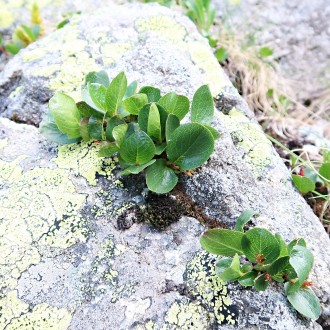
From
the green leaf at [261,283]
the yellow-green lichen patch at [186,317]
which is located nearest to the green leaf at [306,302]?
the green leaf at [261,283]

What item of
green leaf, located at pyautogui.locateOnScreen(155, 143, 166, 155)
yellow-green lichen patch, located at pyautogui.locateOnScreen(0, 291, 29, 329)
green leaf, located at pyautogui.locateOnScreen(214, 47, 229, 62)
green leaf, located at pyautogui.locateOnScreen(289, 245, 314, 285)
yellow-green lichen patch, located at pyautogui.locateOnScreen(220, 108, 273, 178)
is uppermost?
green leaf, located at pyautogui.locateOnScreen(155, 143, 166, 155)

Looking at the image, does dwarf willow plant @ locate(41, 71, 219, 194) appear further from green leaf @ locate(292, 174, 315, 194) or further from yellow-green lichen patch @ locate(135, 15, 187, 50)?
yellow-green lichen patch @ locate(135, 15, 187, 50)

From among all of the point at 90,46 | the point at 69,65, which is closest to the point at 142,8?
the point at 90,46

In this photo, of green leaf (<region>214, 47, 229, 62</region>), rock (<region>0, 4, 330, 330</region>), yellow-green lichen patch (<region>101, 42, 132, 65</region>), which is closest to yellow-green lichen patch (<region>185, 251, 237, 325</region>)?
rock (<region>0, 4, 330, 330</region>)

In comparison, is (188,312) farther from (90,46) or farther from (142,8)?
(142,8)

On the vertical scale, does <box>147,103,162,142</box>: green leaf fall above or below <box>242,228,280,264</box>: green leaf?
above

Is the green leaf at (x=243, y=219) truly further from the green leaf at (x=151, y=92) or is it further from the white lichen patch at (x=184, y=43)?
the white lichen patch at (x=184, y=43)

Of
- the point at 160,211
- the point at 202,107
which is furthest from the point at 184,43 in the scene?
the point at 160,211

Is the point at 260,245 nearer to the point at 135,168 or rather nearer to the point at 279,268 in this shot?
the point at 279,268
